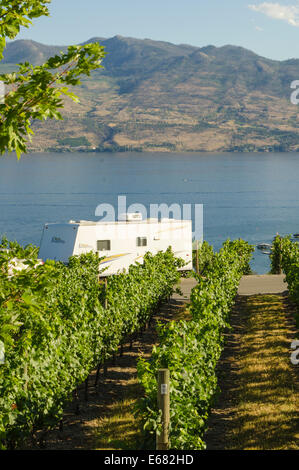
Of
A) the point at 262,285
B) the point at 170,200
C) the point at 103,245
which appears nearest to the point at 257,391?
the point at 103,245

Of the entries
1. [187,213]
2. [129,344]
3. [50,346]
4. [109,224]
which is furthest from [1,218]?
[50,346]

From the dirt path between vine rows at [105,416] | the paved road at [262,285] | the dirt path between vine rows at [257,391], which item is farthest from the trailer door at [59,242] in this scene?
the dirt path between vine rows at [105,416]

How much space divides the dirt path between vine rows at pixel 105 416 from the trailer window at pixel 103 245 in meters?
11.5

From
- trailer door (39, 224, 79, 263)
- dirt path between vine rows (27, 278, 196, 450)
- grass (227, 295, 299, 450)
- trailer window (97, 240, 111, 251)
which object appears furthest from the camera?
trailer window (97, 240, 111, 251)

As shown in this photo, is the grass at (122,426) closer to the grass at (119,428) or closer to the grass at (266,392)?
the grass at (119,428)

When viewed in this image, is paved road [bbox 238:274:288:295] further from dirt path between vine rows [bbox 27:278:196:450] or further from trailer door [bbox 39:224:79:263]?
dirt path between vine rows [bbox 27:278:196:450]

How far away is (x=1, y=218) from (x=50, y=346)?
10311cm

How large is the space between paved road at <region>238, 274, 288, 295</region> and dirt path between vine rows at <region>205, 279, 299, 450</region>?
753 centimetres

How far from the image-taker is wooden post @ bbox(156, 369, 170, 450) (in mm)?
7648

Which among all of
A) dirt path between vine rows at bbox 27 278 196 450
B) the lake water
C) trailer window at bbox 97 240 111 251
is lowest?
the lake water

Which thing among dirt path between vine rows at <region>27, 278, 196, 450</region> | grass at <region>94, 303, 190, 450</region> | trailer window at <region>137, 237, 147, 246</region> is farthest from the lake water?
grass at <region>94, 303, 190, 450</region>

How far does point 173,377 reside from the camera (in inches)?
385

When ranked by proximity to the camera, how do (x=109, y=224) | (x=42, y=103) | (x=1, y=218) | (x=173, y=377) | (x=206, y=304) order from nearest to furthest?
1. (x=42, y=103)
2. (x=173, y=377)
3. (x=206, y=304)
4. (x=109, y=224)
5. (x=1, y=218)
